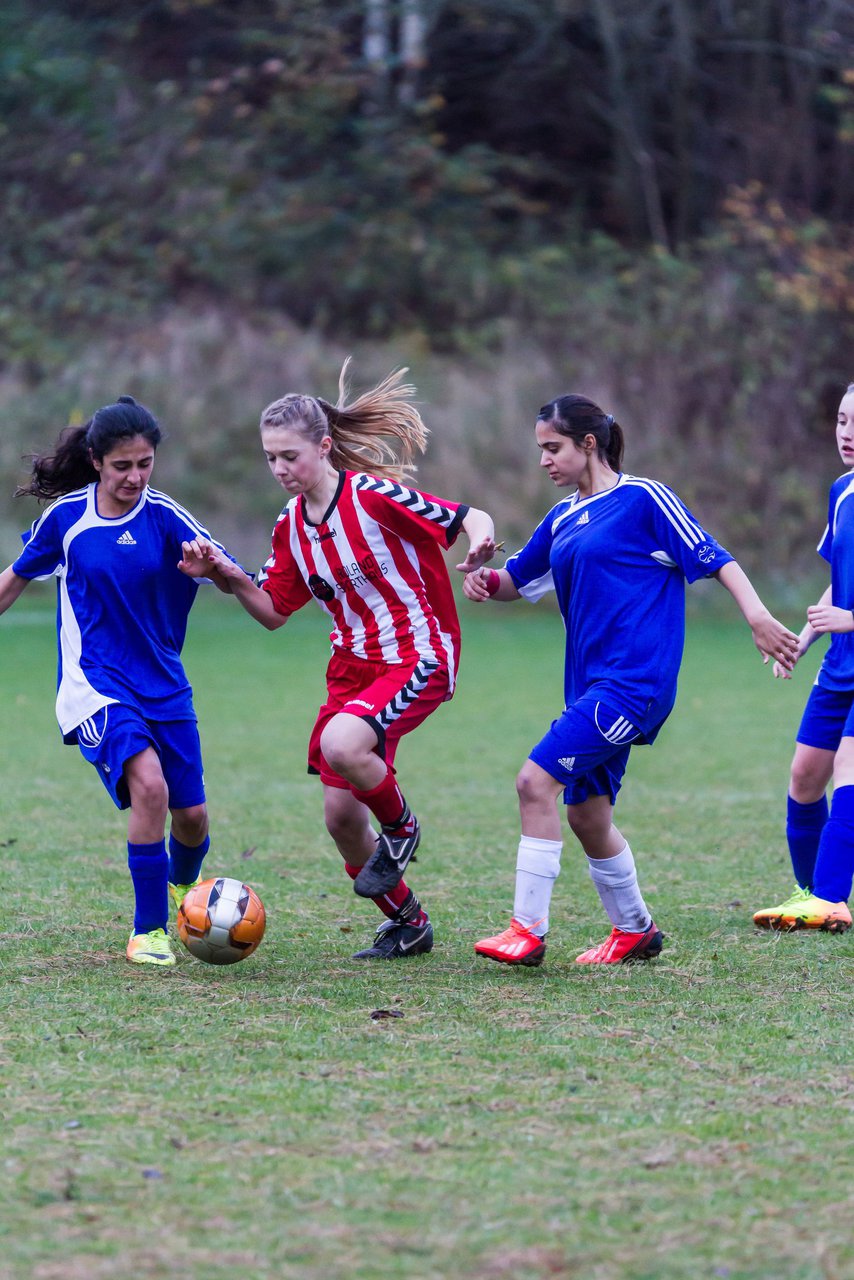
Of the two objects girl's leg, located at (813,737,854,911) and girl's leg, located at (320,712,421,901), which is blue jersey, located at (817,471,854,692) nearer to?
girl's leg, located at (813,737,854,911)

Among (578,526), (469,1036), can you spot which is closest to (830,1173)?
(469,1036)

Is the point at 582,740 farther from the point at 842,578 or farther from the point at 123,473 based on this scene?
the point at 123,473

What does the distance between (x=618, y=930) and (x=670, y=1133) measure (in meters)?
1.64

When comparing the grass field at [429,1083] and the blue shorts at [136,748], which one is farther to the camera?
the blue shorts at [136,748]

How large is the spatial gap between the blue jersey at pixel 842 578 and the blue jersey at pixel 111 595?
2.09 m

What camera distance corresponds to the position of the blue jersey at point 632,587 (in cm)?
482

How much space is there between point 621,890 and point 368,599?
117cm

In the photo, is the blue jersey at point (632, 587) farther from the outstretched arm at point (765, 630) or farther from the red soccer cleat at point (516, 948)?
the red soccer cleat at point (516, 948)

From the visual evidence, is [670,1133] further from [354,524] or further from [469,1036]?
[354,524]

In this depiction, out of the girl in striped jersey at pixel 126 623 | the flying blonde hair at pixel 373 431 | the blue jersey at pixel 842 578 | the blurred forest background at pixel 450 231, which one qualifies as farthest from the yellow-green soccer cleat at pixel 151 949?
the blurred forest background at pixel 450 231

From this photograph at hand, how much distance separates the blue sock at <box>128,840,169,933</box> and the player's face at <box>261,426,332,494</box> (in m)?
1.17

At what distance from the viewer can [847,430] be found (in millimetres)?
5367

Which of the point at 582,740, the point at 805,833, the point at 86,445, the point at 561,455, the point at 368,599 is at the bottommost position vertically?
the point at 805,833

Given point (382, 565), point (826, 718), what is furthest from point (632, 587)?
point (826, 718)
